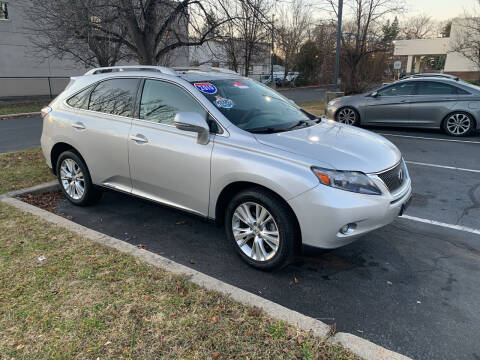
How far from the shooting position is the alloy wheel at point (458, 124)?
9.89m

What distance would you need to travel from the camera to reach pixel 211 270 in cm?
357

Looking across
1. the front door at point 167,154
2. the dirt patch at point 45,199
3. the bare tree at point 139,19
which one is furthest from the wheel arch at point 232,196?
the bare tree at point 139,19

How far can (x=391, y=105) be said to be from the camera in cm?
1063

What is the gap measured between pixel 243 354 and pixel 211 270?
1.24 m

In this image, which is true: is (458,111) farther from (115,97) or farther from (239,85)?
(115,97)

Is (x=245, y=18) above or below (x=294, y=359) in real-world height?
above

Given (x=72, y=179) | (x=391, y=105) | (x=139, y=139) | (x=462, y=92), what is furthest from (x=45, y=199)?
(x=462, y=92)

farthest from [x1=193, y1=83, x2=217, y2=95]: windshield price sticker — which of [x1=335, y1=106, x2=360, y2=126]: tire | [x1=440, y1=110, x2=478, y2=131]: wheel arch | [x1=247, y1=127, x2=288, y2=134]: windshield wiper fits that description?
[x1=440, y1=110, x2=478, y2=131]: wheel arch

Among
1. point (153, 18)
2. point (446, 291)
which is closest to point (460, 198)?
point (446, 291)

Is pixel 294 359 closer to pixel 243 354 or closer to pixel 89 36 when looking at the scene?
pixel 243 354

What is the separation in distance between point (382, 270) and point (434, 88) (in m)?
8.36

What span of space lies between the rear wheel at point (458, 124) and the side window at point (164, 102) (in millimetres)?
8739

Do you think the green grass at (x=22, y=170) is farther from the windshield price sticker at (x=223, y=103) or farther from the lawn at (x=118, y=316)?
the windshield price sticker at (x=223, y=103)

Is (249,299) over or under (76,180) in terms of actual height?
under
